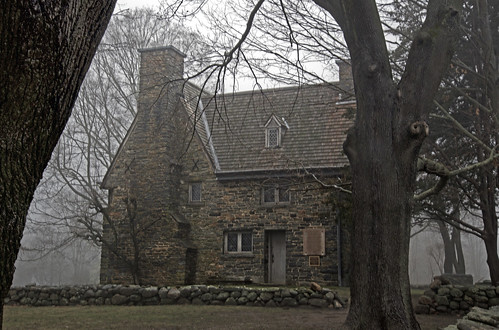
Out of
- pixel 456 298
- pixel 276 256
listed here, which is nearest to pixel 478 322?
pixel 456 298

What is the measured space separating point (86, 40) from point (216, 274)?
1953cm

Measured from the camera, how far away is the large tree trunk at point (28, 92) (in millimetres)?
2637

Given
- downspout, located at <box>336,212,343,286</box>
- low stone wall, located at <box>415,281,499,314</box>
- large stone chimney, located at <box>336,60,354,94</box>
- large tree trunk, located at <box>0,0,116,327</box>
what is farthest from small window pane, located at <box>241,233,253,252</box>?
large tree trunk, located at <box>0,0,116,327</box>

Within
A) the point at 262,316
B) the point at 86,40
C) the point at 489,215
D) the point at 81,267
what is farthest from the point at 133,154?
the point at 81,267

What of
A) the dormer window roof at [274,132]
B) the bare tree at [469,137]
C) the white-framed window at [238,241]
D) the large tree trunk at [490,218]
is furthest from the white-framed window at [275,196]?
the large tree trunk at [490,218]

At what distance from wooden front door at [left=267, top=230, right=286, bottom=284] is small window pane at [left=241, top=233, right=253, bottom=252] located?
759 millimetres

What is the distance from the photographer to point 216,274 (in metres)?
21.9

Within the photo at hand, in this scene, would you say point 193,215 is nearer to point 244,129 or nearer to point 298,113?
point 244,129

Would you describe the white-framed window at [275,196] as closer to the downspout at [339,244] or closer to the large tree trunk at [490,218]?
the downspout at [339,244]

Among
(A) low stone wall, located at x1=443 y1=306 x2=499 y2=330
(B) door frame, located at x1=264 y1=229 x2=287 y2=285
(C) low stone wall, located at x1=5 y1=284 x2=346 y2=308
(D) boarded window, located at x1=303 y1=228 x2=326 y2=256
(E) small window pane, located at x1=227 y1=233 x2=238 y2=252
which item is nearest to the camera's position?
(A) low stone wall, located at x1=443 y1=306 x2=499 y2=330

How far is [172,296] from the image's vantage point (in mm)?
16656

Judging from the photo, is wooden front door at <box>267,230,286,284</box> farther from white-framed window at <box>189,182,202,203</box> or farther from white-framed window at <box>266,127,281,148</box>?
white-framed window at <box>266,127,281,148</box>

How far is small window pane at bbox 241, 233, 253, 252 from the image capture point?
2203 centimetres

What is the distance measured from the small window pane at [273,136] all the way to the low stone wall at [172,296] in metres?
7.92
